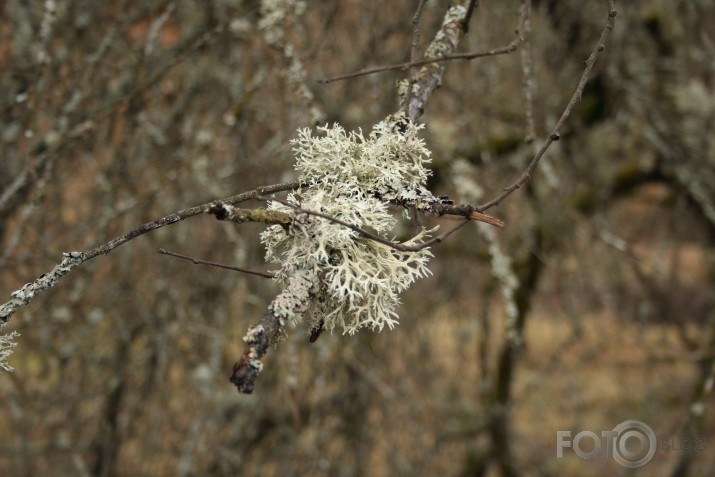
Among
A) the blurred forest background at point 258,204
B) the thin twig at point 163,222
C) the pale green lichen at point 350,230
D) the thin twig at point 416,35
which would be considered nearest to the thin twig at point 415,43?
the thin twig at point 416,35

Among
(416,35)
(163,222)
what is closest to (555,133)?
(416,35)

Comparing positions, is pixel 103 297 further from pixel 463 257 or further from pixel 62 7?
pixel 463 257

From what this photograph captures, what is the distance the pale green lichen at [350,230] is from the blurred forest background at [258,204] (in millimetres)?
932

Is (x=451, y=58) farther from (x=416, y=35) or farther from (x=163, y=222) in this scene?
(x=163, y=222)

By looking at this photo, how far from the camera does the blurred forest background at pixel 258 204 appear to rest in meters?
2.17

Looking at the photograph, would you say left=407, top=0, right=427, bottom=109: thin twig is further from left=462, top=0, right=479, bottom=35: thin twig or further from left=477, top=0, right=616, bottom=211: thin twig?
left=477, top=0, right=616, bottom=211: thin twig

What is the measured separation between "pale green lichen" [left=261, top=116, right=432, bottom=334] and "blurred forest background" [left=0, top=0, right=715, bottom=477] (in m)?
0.93

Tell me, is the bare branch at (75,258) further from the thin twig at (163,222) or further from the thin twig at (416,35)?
the thin twig at (416,35)

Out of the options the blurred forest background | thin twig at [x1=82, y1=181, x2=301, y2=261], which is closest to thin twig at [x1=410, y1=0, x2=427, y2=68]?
thin twig at [x1=82, y1=181, x2=301, y2=261]

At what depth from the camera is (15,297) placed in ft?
2.41

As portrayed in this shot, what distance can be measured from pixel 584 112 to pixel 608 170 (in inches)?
14.9

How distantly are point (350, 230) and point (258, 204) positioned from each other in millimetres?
1181

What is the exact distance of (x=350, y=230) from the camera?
33.1 inches

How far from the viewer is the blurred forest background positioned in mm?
2174
